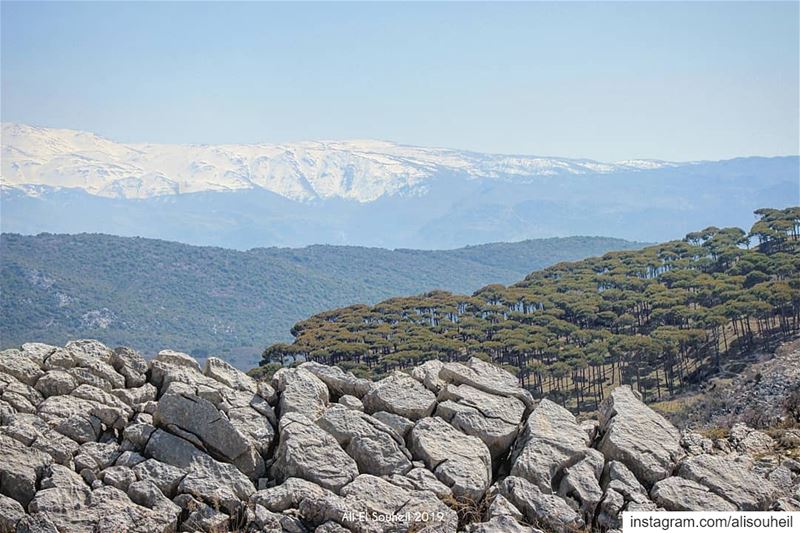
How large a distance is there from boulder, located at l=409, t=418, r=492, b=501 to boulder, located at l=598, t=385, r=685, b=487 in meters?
2.65

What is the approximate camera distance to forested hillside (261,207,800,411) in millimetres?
70188

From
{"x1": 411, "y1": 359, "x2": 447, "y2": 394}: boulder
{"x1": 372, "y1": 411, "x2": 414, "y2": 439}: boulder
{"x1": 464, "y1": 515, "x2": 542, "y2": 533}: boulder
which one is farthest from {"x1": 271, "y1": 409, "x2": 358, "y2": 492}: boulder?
Answer: {"x1": 411, "y1": 359, "x2": 447, "y2": 394}: boulder

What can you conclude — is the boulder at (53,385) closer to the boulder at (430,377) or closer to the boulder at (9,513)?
the boulder at (9,513)

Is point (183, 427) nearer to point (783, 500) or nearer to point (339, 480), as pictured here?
point (339, 480)

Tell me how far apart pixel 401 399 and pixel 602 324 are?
68.2 m

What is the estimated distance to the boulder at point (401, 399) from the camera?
61.2 ft

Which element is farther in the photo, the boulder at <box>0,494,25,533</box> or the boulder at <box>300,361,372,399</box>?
the boulder at <box>300,361,372,399</box>

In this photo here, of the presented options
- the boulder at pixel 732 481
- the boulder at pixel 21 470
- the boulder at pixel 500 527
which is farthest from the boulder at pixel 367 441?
the boulder at pixel 732 481

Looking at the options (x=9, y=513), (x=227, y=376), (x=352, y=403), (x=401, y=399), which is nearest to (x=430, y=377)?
(x=401, y=399)

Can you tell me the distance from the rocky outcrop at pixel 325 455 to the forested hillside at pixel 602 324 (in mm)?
47380

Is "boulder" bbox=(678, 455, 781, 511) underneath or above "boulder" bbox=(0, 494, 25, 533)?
underneath

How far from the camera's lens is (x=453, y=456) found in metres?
17.3

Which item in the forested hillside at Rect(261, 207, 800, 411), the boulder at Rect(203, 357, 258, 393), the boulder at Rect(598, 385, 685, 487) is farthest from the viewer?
the forested hillside at Rect(261, 207, 800, 411)

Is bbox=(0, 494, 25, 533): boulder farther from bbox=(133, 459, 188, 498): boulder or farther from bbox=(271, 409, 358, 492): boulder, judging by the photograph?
bbox=(271, 409, 358, 492): boulder
